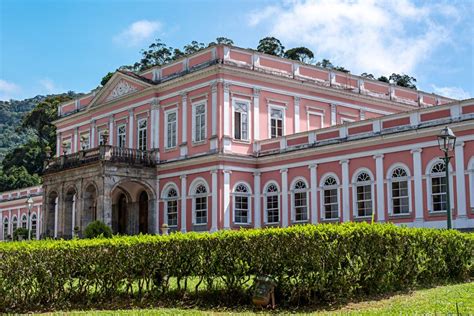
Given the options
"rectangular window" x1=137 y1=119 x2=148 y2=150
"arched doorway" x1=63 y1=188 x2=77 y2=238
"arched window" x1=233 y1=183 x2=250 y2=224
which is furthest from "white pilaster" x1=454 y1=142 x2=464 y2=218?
"arched doorway" x1=63 y1=188 x2=77 y2=238

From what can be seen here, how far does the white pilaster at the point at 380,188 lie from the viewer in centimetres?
2488

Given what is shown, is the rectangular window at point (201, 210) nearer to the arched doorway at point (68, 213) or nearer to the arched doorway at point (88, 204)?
the arched doorway at point (88, 204)

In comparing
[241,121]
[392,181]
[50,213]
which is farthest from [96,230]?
[392,181]

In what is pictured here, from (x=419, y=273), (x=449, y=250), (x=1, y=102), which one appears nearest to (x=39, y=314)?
(x=419, y=273)

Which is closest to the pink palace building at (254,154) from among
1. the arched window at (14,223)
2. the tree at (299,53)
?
the arched window at (14,223)

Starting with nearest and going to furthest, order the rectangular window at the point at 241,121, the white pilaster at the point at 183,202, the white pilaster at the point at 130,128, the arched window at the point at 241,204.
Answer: the arched window at the point at 241,204
the rectangular window at the point at 241,121
the white pilaster at the point at 183,202
the white pilaster at the point at 130,128

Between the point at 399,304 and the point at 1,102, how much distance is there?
154650mm

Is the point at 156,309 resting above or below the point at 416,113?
below

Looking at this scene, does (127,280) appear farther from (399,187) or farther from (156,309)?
(399,187)

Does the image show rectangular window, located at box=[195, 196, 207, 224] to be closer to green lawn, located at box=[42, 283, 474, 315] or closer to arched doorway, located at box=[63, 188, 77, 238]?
arched doorway, located at box=[63, 188, 77, 238]

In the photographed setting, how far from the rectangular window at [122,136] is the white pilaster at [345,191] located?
13.6 meters

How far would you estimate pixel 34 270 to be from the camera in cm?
1259

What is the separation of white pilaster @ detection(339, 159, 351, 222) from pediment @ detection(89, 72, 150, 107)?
12.1 m

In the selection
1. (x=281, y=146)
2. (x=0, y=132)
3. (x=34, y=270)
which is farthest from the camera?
(x=0, y=132)
